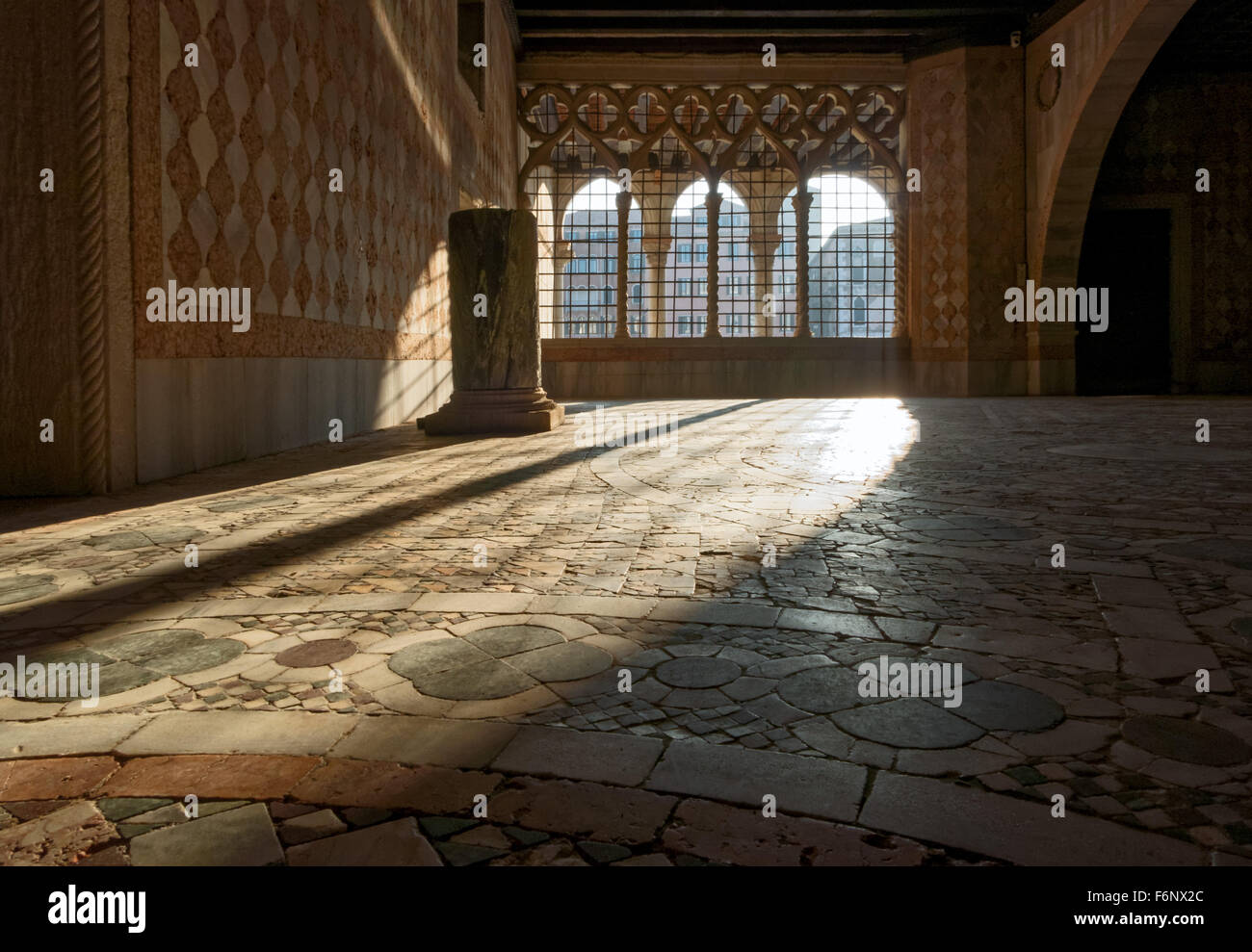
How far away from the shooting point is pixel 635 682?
2014 mm

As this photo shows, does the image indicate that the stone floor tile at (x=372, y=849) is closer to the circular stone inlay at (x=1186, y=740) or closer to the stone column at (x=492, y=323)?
the circular stone inlay at (x=1186, y=740)

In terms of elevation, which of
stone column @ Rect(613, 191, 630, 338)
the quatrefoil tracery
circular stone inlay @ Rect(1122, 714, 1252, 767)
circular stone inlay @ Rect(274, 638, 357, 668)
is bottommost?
circular stone inlay @ Rect(1122, 714, 1252, 767)

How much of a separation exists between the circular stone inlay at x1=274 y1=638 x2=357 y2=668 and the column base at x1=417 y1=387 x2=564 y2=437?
621 centimetres

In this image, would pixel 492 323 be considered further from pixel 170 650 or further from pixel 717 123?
pixel 717 123

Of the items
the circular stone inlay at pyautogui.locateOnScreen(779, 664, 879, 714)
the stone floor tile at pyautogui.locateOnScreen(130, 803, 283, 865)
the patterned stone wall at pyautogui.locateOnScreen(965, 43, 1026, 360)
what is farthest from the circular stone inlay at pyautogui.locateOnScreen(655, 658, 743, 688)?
the patterned stone wall at pyautogui.locateOnScreen(965, 43, 1026, 360)

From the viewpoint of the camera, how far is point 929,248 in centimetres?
1577

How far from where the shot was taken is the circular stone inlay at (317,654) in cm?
218

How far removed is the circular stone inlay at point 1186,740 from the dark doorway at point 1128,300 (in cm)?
1543

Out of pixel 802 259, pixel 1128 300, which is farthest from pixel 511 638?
pixel 1128 300

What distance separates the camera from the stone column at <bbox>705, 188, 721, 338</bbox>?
16.9m

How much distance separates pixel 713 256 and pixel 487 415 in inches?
381

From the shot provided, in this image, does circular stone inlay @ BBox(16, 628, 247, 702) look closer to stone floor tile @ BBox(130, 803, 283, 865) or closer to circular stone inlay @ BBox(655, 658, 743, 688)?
stone floor tile @ BBox(130, 803, 283, 865)
